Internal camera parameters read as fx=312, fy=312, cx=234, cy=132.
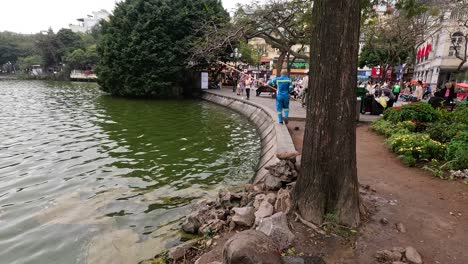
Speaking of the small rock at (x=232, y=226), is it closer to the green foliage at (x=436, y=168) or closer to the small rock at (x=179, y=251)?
the small rock at (x=179, y=251)

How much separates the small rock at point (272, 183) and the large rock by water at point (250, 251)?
8.15ft

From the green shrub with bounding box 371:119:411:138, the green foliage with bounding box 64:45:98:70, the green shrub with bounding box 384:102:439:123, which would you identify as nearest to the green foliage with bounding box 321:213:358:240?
the green shrub with bounding box 371:119:411:138

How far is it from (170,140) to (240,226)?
718 centimetres

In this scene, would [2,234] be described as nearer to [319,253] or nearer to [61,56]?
[319,253]

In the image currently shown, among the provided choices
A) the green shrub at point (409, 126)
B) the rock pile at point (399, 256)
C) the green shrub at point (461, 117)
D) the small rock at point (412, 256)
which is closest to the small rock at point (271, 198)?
the rock pile at point (399, 256)

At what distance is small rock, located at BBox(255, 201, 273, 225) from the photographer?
4.40m

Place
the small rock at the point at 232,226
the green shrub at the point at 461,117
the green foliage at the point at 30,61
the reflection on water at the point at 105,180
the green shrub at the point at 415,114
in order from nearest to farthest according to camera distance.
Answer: the small rock at the point at 232,226, the reflection on water at the point at 105,180, the green shrub at the point at 461,117, the green shrub at the point at 415,114, the green foliage at the point at 30,61

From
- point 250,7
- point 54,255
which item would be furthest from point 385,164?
point 250,7

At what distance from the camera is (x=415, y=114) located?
962cm

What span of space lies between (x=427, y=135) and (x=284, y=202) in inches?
206

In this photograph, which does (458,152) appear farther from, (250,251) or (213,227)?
Answer: (250,251)

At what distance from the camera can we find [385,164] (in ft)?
22.9

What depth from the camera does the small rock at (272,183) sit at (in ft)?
17.6

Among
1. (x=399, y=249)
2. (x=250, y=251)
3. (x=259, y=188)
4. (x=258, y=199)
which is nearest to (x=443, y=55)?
(x=259, y=188)
